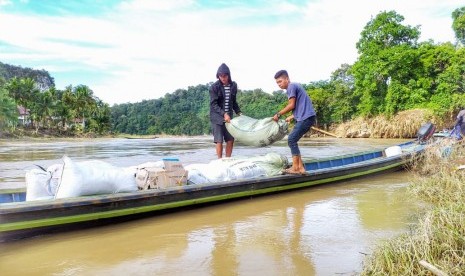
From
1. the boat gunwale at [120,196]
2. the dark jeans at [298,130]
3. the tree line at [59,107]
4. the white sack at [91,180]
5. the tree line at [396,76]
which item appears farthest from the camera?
the tree line at [59,107]

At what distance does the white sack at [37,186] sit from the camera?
4.45m

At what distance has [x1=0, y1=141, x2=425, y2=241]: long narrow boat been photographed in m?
3.68

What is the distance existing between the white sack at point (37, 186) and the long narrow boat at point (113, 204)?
218 millimetres

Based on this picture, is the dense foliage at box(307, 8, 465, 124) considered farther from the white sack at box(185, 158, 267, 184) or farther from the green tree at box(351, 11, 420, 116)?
the white sack at box(185, 158, 267, 184)

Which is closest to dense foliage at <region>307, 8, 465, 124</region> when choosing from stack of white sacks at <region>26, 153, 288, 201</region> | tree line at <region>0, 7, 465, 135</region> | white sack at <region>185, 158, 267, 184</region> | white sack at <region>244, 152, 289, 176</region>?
tree line at <region>0, 7, 465, 135</region>

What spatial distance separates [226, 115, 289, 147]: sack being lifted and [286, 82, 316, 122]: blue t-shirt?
1.33 ft

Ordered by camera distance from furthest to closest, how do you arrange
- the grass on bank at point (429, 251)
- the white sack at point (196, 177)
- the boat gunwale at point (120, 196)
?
the white sack at point (196, 177), the boat gunwale at point (120, 196), the grass on bank at point (429, 251)

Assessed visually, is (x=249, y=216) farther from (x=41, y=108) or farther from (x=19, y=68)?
(x=19, y=68)

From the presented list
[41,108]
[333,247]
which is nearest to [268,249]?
[333,247]

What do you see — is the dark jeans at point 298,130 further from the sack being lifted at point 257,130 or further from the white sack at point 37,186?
the white sack at point 37,186

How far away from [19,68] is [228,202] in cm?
8782

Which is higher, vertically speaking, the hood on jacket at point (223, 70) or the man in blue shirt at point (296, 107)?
the hood on jacket at point (223, 70)

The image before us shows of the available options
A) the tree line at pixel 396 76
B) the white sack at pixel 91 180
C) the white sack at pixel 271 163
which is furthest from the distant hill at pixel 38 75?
the white sack at pixel 91 180

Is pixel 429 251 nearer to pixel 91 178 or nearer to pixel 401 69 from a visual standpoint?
pixel 91 178
